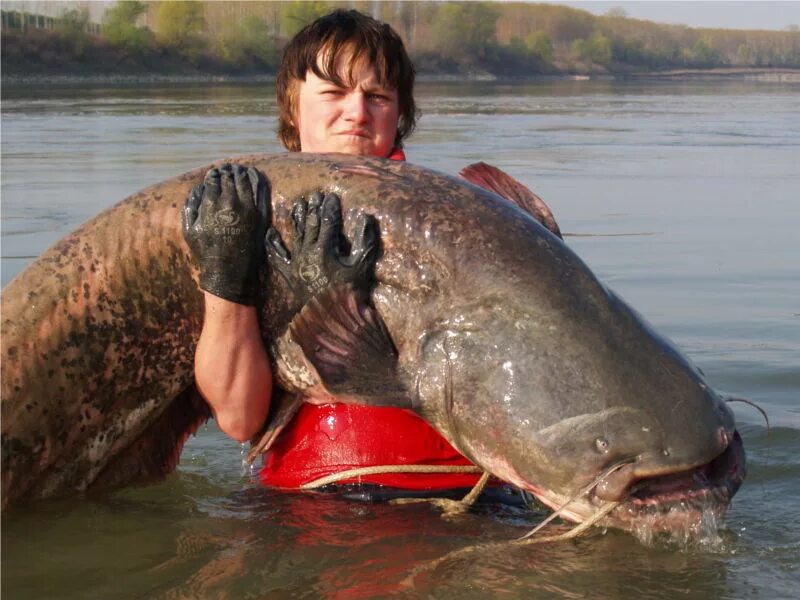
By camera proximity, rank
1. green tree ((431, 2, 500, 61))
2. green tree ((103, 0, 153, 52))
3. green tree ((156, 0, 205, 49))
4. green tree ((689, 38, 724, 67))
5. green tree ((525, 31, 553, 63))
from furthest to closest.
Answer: green tree ((689, 38, 724, 67)) → green tree ((525, 31, 553, 63)) → green tree ((431, 2, 500, 61)) → green tree ((156, 0, 205, 49)) → green tree ((103, 0, 153, 52))

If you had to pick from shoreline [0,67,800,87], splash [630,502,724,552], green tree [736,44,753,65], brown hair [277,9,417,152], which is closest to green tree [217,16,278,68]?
shoreline [0,67,800,87]

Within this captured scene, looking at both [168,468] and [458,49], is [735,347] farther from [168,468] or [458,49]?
[458,49]

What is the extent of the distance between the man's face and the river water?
1142mm

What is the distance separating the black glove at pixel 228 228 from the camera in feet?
10.6

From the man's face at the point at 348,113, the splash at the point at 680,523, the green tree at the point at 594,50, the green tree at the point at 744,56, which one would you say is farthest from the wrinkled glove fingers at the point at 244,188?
the green tree at the point at 744,56

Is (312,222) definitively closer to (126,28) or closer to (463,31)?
(126,28)

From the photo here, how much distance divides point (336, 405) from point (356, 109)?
37.2 inches

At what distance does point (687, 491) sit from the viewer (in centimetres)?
318

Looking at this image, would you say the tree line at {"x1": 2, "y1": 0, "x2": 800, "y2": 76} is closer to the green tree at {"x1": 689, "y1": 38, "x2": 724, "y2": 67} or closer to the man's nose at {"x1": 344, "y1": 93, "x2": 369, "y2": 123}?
the green tree at {"x1": 689, "y1": 38, "x2": 724, "y2": 67}

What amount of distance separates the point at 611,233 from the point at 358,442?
5662 millimetres

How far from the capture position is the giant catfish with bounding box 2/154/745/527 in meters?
3.13

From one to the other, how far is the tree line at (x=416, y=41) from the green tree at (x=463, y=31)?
9cm

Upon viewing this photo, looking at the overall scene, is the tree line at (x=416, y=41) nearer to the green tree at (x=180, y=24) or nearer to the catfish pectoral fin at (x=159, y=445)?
the green tree at (x=180, y=24)

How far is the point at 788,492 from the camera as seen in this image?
432 centimetres
